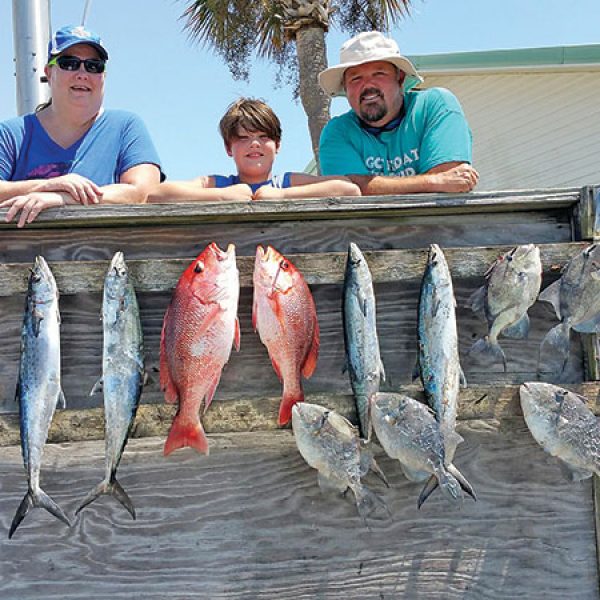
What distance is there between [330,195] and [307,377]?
2.71 feet

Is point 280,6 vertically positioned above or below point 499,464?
above

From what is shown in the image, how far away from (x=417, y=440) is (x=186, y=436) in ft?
2.76

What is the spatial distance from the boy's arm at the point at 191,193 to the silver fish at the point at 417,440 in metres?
1.09

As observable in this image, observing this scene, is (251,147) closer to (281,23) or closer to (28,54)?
(28,54)

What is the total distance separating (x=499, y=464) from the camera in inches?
122

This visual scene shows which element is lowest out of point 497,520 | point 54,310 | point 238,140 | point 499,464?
point 497,520

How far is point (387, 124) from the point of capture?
385cm

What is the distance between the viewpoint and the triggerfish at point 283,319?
2799mm

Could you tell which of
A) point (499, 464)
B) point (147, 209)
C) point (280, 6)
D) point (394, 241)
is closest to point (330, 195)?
point (394, 241)

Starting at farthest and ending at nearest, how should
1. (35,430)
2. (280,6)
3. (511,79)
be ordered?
(280,6)
(511,79)
(35,430)

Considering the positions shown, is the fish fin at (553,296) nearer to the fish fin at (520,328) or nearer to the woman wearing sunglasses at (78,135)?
the fish fin at (520,328)

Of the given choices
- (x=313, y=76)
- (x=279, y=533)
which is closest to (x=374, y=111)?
(x=279, y=533)

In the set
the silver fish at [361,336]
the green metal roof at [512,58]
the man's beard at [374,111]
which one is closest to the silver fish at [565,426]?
the silver fish at [361,336]

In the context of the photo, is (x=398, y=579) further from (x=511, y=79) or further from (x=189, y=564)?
(x=511, y=79)
